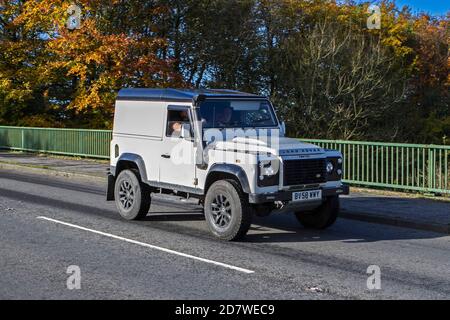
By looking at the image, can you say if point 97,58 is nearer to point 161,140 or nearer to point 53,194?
point 53,194

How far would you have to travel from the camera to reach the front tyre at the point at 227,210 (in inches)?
329

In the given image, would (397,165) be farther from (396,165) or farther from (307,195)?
(307,195)

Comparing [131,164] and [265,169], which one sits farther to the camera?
[131,164]

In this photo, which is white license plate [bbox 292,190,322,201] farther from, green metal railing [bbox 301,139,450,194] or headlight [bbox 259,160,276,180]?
green metal railing [bbox 301,139,450,194]

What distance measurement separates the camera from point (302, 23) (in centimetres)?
3269

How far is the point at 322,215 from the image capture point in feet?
31.9

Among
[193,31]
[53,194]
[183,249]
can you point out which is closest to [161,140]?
[183,249]

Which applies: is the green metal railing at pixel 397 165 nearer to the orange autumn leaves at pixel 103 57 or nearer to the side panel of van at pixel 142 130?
the side panel of van at pixel 142 130

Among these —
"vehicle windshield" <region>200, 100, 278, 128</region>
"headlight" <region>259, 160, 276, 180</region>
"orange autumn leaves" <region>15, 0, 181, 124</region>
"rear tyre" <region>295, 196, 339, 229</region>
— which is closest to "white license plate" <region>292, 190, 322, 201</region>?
"headlight" <region>259, 160, 276, 180</region>

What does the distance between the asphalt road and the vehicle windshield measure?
69.4 inches

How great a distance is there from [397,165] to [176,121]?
248 inches

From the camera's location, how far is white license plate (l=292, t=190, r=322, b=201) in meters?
8.55

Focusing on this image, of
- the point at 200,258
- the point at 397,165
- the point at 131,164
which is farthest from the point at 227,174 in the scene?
the point at 397,165

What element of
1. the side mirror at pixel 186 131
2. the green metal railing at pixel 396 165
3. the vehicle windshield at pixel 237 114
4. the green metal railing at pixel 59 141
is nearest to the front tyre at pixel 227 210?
the side mirror at pixel 186 131
